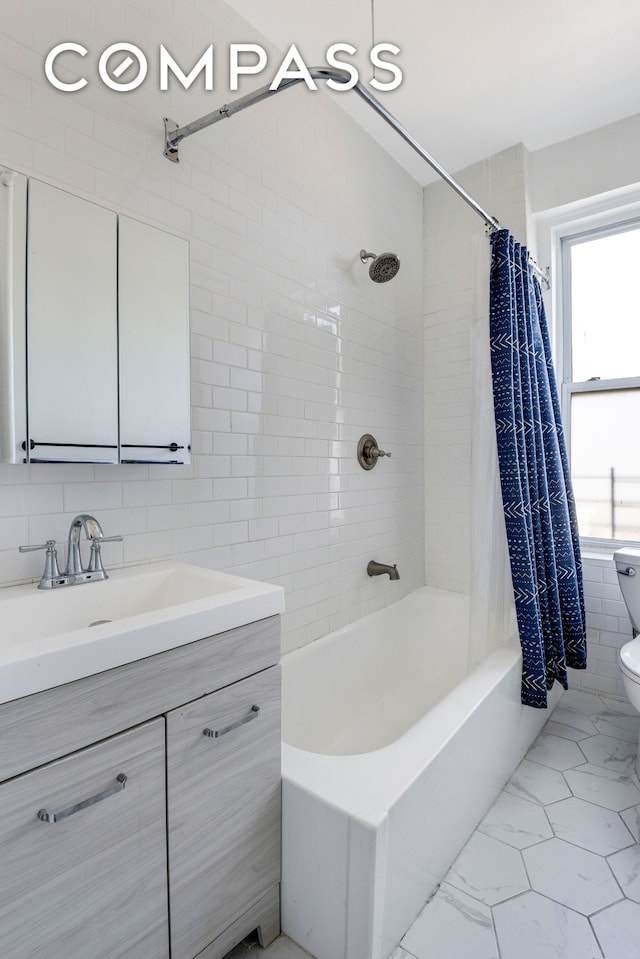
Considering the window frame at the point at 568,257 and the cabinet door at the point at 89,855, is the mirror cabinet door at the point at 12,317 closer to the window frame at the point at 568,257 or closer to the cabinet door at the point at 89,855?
the cabinet door at the point at 89,855

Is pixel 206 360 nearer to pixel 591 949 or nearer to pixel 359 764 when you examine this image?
pixel 359 764

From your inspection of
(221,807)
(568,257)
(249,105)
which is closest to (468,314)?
(568,257)

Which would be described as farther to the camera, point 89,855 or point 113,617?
point 113,617

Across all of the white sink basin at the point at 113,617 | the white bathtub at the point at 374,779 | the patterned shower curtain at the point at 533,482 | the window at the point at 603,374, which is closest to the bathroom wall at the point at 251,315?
the white sink basin at the point at 113,617

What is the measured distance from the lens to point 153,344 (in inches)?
55.4

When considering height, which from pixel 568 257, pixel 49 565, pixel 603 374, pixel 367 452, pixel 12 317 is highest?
pixel 568 257

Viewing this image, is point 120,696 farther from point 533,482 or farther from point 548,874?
point 533,482

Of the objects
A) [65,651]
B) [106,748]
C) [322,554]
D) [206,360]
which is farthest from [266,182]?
[106,748]

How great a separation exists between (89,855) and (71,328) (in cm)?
111

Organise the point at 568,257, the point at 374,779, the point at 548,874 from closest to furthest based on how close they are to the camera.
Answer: the point at 374,779 < the point at 548,874 < the point at 568,257

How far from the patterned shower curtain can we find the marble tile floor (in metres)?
0.29

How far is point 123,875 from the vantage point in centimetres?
87

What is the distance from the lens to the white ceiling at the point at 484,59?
67.4 inches

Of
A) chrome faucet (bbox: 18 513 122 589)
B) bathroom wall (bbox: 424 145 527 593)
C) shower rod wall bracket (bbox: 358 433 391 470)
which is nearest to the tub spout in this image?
shower rod wall bracket (bbox: 358 433 391 470)
